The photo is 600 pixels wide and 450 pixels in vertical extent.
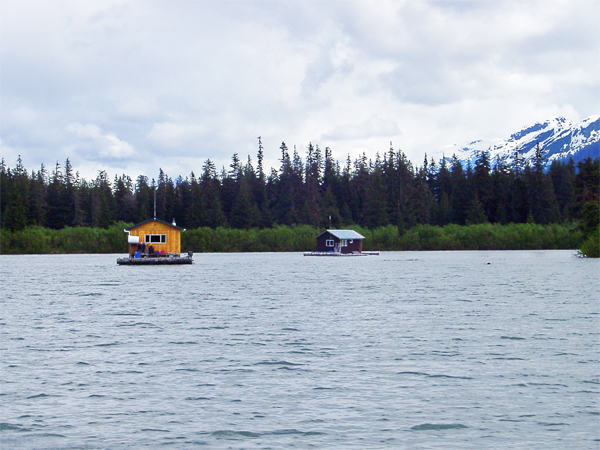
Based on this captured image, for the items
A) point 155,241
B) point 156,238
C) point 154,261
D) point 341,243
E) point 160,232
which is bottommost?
point 154,261

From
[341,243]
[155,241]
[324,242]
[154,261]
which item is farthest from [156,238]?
[324,242]

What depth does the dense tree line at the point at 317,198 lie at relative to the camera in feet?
487

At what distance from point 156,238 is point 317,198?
83.7m

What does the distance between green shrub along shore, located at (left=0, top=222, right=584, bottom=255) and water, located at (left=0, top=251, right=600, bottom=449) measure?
92154mm

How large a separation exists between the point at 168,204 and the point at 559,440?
150263 mm

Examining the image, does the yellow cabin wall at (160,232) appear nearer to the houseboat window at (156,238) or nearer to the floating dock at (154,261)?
the houseboat window at (156,238)

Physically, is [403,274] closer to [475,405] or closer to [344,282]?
[344,282]

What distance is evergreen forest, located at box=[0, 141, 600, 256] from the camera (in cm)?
14800

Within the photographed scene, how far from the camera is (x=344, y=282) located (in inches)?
2226

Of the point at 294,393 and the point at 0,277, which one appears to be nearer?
the point at 294,393

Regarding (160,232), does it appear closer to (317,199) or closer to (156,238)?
(156,238)

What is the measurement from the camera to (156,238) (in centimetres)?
8169

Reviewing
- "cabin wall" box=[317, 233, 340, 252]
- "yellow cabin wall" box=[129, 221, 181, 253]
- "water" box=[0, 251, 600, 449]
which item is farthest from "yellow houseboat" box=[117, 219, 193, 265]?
"water" box=[0, 251, 600, 449]

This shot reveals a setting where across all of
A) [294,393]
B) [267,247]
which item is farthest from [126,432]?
[267,247]
